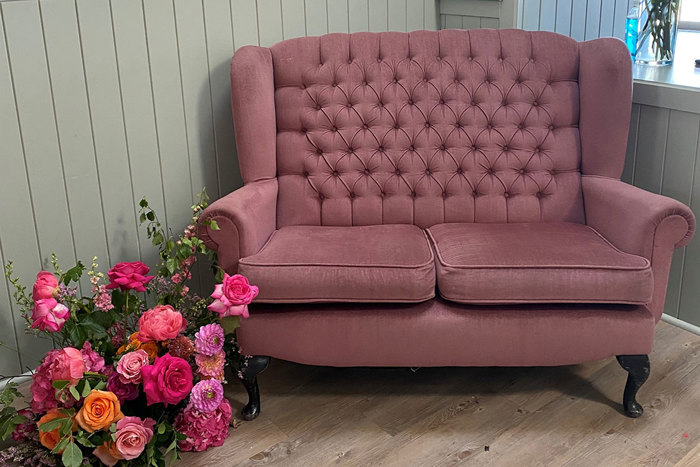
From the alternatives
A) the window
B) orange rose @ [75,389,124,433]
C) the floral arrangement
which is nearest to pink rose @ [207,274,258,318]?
the floral arrangement

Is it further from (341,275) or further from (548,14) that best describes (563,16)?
(341,275)

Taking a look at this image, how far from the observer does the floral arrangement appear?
1.78 m

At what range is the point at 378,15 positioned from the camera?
2828mm

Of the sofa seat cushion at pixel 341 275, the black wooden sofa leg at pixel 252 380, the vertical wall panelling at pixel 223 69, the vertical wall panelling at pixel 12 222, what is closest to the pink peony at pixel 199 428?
the black wooden sofa leg at pixel 252 380

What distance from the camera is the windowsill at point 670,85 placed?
2.37m

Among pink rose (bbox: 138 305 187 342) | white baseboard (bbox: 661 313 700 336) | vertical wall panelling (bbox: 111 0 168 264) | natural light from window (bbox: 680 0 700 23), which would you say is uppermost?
natural light from window (bbox: 680 0 700 23)

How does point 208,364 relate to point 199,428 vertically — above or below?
above

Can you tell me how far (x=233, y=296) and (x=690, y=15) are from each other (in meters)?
2.44

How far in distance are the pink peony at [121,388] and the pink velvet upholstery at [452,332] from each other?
32cm

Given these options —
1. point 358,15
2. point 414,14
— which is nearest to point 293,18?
point 358,15

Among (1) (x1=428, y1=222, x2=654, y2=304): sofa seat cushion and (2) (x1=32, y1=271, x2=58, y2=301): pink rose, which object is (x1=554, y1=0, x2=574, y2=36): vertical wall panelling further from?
(2) (x1=32, y1=271, x2=58, y2=301): pink rose

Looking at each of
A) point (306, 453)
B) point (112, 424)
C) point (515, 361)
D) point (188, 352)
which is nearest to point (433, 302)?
point (515, 361)

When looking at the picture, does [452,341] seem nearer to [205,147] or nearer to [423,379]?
[423,379]

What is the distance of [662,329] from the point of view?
256 cm
